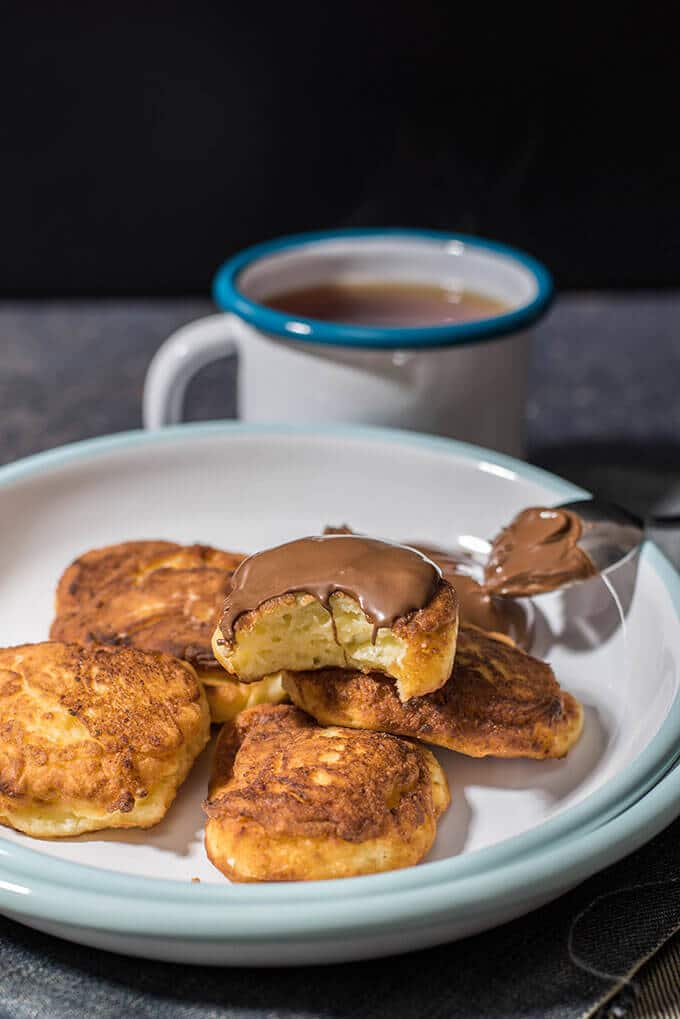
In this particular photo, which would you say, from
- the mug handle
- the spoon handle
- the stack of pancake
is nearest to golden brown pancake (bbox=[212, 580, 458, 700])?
the stack of pancake

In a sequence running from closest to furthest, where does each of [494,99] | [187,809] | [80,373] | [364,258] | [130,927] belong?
[130,927], [187,809], [364,258], [80,373], [494,99]

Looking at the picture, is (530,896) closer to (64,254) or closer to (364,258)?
(364,258)

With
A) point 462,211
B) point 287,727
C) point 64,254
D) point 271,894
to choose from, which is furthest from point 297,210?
point 271,894

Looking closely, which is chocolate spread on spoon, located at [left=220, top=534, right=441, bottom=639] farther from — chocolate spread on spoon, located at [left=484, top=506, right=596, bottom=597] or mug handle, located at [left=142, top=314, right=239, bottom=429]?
mug handle, located at [left=142, top=314, right=239, bottom=429]

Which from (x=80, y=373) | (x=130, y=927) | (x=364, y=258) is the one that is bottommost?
(x=80, y=373)

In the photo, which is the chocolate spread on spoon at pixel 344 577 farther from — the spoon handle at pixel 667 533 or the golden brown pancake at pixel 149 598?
the spoon handle at pixel 667 533

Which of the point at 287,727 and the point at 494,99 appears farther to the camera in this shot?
the point at 494,99
